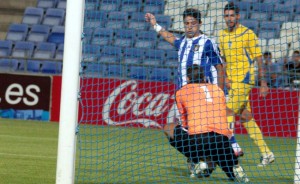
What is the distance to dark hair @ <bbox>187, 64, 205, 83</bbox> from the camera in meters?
8.98

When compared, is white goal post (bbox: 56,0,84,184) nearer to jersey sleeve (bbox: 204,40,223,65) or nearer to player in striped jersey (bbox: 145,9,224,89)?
player in striped jersey (bbox: 145,9,224,89)

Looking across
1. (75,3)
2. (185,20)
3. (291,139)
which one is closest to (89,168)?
(185,20)

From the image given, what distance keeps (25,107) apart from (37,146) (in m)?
5.89

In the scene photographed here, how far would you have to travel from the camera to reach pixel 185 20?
913 cm

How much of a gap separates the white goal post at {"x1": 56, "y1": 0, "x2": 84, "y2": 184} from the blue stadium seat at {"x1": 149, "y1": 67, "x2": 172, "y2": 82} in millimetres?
10056

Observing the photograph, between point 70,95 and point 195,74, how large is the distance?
2.21 m

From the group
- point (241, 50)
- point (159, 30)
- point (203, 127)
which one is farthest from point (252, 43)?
point (203, 127)

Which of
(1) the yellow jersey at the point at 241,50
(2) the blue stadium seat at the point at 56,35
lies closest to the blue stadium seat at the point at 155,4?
(1) the yellow jersey at the point at 241,50

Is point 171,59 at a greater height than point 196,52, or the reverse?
point 171,59

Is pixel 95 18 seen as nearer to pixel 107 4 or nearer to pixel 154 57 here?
pixel 107 4

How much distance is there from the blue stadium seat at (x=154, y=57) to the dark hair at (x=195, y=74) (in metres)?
7.66

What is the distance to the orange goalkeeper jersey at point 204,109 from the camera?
8.84 m

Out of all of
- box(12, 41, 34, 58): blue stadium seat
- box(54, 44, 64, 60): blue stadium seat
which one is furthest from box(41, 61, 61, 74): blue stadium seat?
box(12, 41, 34, 58): blue stadium seat

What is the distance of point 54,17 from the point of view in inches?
894
